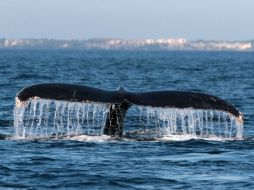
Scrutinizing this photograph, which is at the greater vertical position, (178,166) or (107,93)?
(107,93)

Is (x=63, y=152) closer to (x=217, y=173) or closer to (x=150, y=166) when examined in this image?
(x=150, y=166)

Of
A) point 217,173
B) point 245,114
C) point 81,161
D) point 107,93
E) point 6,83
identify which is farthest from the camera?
point 6,83

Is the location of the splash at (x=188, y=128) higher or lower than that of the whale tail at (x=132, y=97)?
lower

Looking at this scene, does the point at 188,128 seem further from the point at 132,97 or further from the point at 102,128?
the point at 132,97

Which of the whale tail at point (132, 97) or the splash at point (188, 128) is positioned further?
the splash at point (188, 128)

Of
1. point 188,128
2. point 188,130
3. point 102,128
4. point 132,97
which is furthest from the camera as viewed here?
point 188,128

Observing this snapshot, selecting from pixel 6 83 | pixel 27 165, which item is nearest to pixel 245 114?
pixel 27 165

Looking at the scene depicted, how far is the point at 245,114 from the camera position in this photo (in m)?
Result: 19.6

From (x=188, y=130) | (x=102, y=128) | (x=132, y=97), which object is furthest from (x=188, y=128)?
(x=132, y=97)

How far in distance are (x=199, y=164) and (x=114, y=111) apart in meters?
1.82

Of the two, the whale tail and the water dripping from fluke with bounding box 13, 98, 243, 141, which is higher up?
the whale tail

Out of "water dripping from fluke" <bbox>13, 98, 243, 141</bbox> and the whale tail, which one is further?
"water dripping from fluke" <bbox>13, 98, 243, 141</bbox>

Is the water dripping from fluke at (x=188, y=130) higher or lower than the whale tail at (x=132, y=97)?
lower

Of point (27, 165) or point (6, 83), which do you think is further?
point (6, 83)
